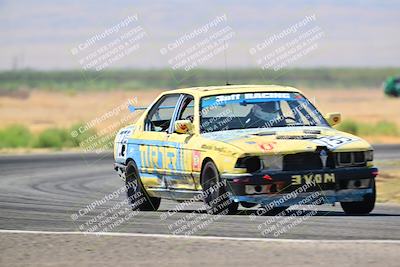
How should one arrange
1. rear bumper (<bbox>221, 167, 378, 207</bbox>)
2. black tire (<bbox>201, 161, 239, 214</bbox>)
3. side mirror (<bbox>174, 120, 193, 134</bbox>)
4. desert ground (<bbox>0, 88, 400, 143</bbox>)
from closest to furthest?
rear bumper (<bbox>221, 167, 378, 207</bbox>)
black tire (<bbox>201, 161, 239, 214</bbox>)
side mirror (<bbox>174, 120, 193, 134</bbox>)
desert ground (<bbox>0, 88, 400, 143</bbox>)

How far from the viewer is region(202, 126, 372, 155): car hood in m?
12.6

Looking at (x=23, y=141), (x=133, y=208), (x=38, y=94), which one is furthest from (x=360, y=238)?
(x=38, y=94)

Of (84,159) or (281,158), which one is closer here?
(281,158)

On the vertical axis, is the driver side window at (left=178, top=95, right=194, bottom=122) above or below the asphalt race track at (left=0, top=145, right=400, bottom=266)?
above

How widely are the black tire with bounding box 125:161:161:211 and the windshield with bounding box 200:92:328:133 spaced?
1.58 m

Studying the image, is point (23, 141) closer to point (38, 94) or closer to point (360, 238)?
point (360, 238)

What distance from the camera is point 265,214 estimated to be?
43.7 feet

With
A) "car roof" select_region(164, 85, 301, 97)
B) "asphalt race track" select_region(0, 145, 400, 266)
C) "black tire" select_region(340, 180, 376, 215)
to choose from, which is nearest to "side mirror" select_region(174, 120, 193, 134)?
"car roof" select_region(164, 85, 301, 97)

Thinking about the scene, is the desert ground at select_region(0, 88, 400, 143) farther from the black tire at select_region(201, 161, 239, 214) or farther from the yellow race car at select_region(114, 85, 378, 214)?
the black tire at select_region(201, 161, 239, 214)

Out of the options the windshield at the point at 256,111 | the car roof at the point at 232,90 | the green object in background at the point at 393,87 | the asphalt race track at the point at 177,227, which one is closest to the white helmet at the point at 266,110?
the windshield at the point at 256,111

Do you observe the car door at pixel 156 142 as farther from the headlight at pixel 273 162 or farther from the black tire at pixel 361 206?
the black tire at pixel 361 206

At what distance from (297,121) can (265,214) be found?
135cm

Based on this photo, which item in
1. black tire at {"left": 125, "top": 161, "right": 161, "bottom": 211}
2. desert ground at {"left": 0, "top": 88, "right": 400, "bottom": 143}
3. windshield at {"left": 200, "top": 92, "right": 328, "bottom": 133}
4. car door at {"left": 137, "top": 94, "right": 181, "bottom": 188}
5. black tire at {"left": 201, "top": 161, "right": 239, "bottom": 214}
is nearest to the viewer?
black tire at {"left": 201, "top": 161, "right": 239, "bottom": 214}

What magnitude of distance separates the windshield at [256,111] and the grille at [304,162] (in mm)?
1202
